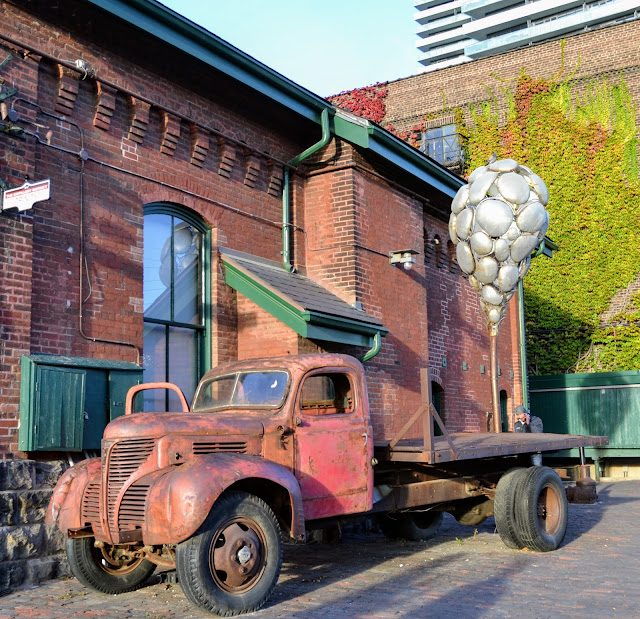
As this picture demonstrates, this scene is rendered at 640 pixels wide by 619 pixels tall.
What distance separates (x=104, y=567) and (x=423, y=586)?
285cm

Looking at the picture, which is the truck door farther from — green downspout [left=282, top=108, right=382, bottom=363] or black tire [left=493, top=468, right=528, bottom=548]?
green downspout [left=282, top=108, right=382, bottom=363]

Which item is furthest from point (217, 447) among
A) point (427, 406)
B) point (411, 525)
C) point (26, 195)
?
point (411, 525)

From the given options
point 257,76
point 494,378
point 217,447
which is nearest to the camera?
point 217,447

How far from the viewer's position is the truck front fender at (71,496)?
21.7 ft

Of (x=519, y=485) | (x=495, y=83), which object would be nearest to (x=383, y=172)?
(x=519, y=485)

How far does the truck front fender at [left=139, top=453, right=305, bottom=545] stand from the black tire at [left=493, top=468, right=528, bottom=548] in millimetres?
3487

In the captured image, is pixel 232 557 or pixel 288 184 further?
pixel 288 184

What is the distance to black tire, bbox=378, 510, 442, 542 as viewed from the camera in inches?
393

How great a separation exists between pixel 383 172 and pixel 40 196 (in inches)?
269

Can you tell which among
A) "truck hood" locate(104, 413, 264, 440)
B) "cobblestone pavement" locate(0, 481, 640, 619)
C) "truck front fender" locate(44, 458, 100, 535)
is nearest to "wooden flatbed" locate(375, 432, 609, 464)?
"cobblestone pavement" locate(0, 481, 640, 619)

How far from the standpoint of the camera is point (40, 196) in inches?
305

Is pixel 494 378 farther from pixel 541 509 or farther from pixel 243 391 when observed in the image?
pixel 243 391

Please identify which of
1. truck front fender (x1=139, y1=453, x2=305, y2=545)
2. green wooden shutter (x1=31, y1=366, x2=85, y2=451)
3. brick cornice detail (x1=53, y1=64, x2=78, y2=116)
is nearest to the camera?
truck front fender (x1=139, y1=453, x2=305, y2=545)

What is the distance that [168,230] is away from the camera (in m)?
10.6
